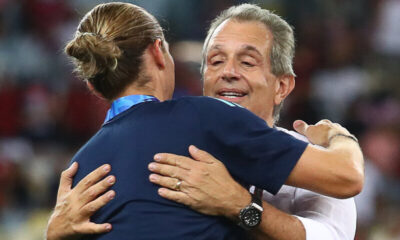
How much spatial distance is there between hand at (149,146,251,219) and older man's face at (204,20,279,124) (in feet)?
2.46

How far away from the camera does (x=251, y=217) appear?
8.14 feet

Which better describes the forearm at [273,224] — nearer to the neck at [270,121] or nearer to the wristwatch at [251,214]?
the wristwatch at [251,214]

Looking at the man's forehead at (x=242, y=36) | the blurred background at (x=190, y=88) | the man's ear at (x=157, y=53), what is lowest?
the blurred background at (x=190, y=88)

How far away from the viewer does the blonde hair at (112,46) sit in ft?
8.13

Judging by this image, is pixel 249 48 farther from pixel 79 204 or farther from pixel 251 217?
pixel 79 204

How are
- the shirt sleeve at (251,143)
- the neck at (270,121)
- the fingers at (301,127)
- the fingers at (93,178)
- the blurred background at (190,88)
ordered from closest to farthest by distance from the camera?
the shirt sleeve at (251,143), the fingers at (93,178), the fingers at (301,127), the neck at (270,121), the blurred background at (190,88)

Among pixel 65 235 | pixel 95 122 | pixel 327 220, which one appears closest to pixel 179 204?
pixel 65 235

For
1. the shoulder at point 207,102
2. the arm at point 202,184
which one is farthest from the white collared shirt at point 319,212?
the shoulder at point 207,102

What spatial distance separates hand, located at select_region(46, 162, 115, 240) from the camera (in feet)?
7.99

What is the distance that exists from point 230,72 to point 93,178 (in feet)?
2.81

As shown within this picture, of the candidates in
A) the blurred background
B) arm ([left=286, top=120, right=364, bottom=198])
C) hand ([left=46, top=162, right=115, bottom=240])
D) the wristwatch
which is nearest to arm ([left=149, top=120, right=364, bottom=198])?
arm ([left=286, top=120, right=364, bottom=198])

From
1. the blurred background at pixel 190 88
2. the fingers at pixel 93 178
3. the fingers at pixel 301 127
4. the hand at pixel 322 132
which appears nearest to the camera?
the fingers at pixel 93 178

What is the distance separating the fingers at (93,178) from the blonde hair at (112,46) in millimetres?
249

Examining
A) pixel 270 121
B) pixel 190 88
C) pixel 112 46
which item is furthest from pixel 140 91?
pixel 190 88
